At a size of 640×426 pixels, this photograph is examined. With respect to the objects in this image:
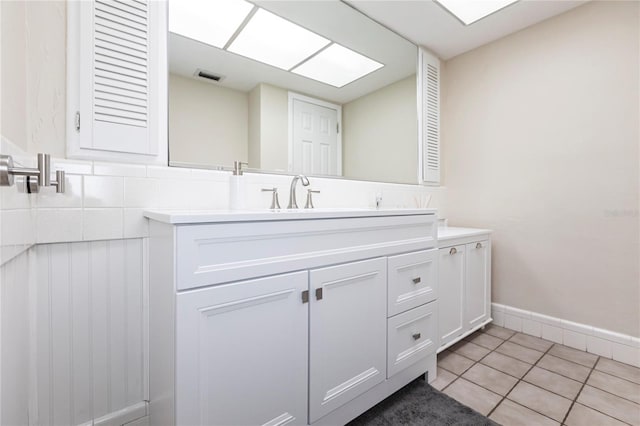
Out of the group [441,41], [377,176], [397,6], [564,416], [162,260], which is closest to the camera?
[162,260]

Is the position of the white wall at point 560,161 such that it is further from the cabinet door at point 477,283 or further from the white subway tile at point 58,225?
the white subway tile at point 58,225

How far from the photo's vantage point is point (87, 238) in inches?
41.6

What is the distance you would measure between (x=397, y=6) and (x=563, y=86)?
1282mm

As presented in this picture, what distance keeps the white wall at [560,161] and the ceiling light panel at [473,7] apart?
0.40 metres

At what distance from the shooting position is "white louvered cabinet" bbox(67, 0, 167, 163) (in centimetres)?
104

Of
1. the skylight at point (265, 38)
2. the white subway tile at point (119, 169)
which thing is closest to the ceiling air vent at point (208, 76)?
the skylight at point (265, 38)

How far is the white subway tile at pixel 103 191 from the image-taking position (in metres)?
1.05

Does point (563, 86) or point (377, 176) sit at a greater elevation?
point (563, 86)

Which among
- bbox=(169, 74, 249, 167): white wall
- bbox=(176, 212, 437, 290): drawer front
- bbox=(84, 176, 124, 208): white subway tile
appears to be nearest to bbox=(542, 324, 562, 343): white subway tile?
bbox=(176, 212, 437, 290): drawer front

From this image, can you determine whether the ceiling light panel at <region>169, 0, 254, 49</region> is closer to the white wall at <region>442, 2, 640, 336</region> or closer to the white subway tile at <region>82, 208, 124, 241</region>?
the white subway tile at <region>82, 208, 124, 241</region>

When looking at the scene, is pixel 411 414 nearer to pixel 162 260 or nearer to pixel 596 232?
pixel 162 260

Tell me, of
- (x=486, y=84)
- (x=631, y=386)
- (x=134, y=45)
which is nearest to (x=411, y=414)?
(x=631, y=386)

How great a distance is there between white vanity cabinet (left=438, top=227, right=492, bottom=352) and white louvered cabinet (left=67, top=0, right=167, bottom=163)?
1632 millimetres

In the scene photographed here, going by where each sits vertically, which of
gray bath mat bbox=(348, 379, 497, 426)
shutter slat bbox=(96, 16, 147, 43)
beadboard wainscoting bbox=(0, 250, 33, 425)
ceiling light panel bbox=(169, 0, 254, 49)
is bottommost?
gray bath mat bbox=(348, 379, 497, 426)
